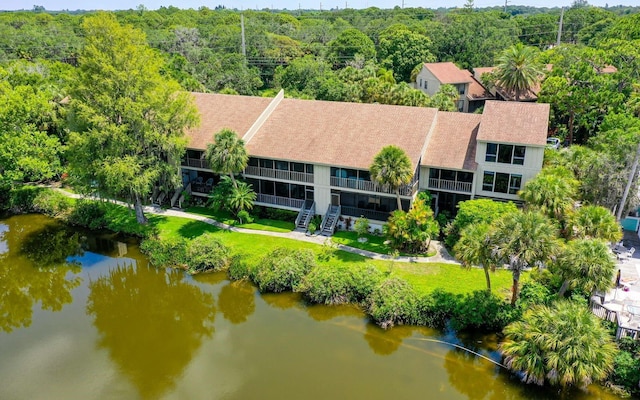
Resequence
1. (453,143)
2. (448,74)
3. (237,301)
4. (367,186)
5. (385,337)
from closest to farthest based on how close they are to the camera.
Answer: (385,337) → (237,301) → (367,186) → (453,143) → (448,74)

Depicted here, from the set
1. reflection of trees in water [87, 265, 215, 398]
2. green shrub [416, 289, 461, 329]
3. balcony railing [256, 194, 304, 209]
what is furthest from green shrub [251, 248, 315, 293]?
green shrub [416, 289, 461, 329]

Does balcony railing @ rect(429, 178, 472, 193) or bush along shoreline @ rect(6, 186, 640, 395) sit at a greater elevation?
balcony railing @ rect(429, 178, 472, 193)

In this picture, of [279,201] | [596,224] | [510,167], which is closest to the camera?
[596,224]

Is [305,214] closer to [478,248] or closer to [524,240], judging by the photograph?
[478,248]

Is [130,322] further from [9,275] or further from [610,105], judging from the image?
[610,105]

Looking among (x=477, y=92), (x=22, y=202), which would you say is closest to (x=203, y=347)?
(x=22, y=202)

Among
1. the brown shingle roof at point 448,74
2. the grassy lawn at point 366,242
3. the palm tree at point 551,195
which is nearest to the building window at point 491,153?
the palm tree at point 551,195

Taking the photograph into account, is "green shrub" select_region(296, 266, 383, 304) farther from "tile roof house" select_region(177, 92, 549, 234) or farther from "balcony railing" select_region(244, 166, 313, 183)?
"balcony railing" select_region(244, 166, 313, 183)
